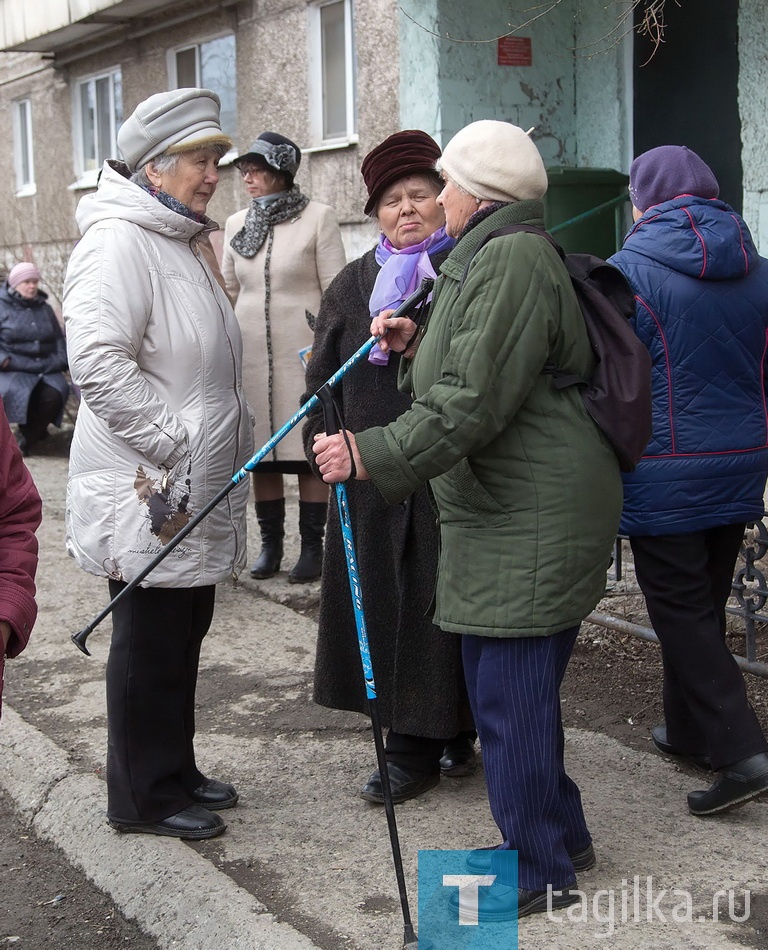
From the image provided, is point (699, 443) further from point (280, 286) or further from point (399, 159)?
point (280, 286)

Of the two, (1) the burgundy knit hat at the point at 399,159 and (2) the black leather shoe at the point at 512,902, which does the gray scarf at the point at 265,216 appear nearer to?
(1) the burgundy knit hat at the point at 399,159

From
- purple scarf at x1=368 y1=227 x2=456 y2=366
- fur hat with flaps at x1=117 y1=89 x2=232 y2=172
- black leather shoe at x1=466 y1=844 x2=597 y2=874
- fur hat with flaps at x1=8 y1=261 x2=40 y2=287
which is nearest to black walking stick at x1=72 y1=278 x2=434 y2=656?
purple scarf at x1=368 y1=227 x2=456 y2=366

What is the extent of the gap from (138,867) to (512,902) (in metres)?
1.03

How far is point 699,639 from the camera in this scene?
3.39m

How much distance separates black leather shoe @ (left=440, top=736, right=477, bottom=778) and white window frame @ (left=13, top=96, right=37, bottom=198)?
13026 millimetres

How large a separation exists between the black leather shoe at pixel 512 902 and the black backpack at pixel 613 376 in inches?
39.5

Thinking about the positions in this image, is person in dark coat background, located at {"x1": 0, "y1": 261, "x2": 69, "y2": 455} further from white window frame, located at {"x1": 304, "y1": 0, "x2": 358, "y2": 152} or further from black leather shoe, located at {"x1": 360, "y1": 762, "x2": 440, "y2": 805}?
black leather shoe, located at {"x1": 360, "y1": 762, "x2": 440, "y2": 805}

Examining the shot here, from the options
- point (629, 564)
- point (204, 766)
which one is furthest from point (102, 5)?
point (204, 766)

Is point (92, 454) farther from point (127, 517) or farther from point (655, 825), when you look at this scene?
point (655, 825)

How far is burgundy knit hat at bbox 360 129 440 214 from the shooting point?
3.51 metres

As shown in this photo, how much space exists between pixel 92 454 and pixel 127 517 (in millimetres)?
200

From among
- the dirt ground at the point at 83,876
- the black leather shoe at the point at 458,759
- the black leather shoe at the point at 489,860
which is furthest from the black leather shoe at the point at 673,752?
the black leather shoe at the point at 489,860

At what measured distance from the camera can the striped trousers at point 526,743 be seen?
2830 millimetres

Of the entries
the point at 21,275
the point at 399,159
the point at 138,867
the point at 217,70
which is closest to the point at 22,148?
the point at 217,70
